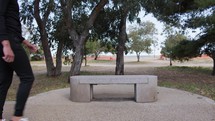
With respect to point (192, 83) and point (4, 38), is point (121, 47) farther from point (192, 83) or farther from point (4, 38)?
point (4, 38)

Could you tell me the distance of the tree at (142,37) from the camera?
37.8m

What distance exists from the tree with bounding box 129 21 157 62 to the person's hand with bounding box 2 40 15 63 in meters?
34.1

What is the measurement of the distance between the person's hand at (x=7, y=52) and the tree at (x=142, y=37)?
1342 inches

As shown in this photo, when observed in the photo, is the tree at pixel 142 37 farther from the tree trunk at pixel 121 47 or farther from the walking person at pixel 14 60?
the walking person at pixel 14 60

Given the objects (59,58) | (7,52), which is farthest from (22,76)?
(59,58)

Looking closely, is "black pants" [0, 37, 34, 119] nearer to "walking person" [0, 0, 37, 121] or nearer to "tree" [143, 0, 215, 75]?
"walking person" [0, 0, 37, 121]

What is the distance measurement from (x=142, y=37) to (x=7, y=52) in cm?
3491

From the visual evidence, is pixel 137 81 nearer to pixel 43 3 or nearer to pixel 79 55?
pixel 79 55

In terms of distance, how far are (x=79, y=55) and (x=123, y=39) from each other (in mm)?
3091

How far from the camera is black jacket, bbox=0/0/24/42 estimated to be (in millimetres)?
3896

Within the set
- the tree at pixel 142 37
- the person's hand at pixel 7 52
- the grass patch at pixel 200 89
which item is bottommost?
the grass patch at pixel 200 89

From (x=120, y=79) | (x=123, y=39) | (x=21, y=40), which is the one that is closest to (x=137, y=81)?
(x=120, y=79)

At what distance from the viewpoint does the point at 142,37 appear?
38.2m

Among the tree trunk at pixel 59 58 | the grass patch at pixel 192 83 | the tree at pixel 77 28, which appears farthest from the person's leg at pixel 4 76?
the tree trunk at pixel 59 58
